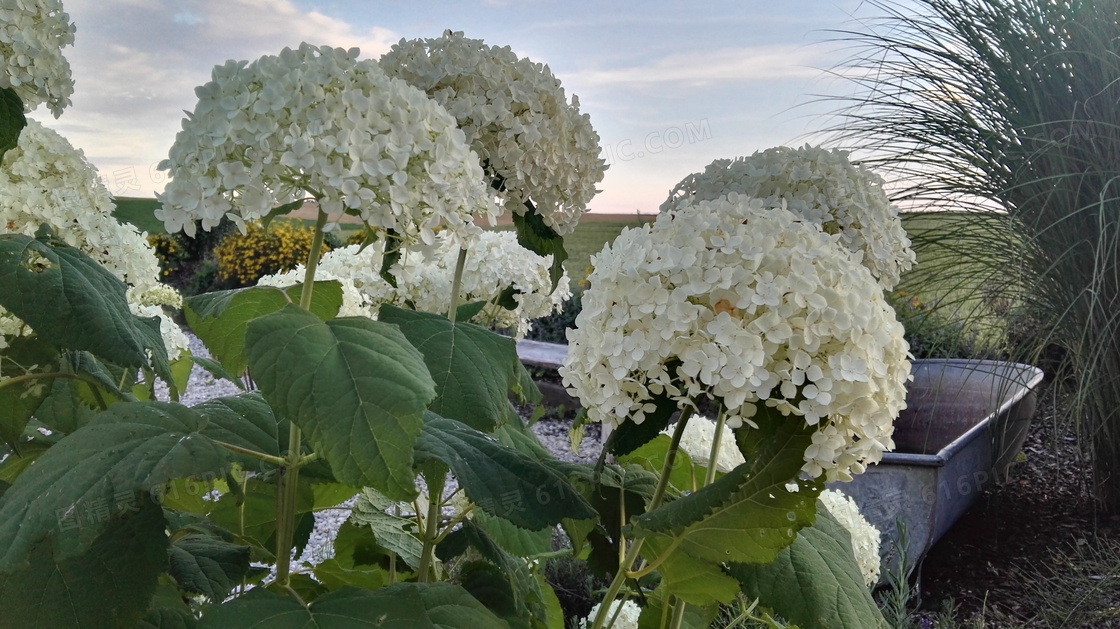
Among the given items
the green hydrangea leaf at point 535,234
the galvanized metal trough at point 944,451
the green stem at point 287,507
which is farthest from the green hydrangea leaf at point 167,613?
the galvanized metal trough at point 944,451

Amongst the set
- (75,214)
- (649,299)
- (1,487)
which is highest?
(75,214)

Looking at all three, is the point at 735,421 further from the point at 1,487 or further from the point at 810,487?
the point at 1,487

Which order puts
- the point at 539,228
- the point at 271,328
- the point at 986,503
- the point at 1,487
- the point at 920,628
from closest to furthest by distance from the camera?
the point at 271,328, the point at 1,487, the point at 539,228, the point at 920,628, the point at 986,503

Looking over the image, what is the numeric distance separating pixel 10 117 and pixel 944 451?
2735mm

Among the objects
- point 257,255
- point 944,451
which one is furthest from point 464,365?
point 257,255

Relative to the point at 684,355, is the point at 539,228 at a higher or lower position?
higher

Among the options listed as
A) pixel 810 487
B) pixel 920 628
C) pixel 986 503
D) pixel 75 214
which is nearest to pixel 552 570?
pixel 920 628

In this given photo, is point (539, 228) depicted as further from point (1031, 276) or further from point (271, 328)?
point (1031, 276)

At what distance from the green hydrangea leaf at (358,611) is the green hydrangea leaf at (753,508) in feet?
0.62

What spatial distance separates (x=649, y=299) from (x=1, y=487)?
821 millimetres

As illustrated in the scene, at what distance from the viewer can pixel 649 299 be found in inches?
30.4

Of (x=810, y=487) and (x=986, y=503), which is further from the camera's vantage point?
(x=986, y=503)

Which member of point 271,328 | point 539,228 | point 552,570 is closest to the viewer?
point 271,328

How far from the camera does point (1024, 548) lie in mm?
3160
